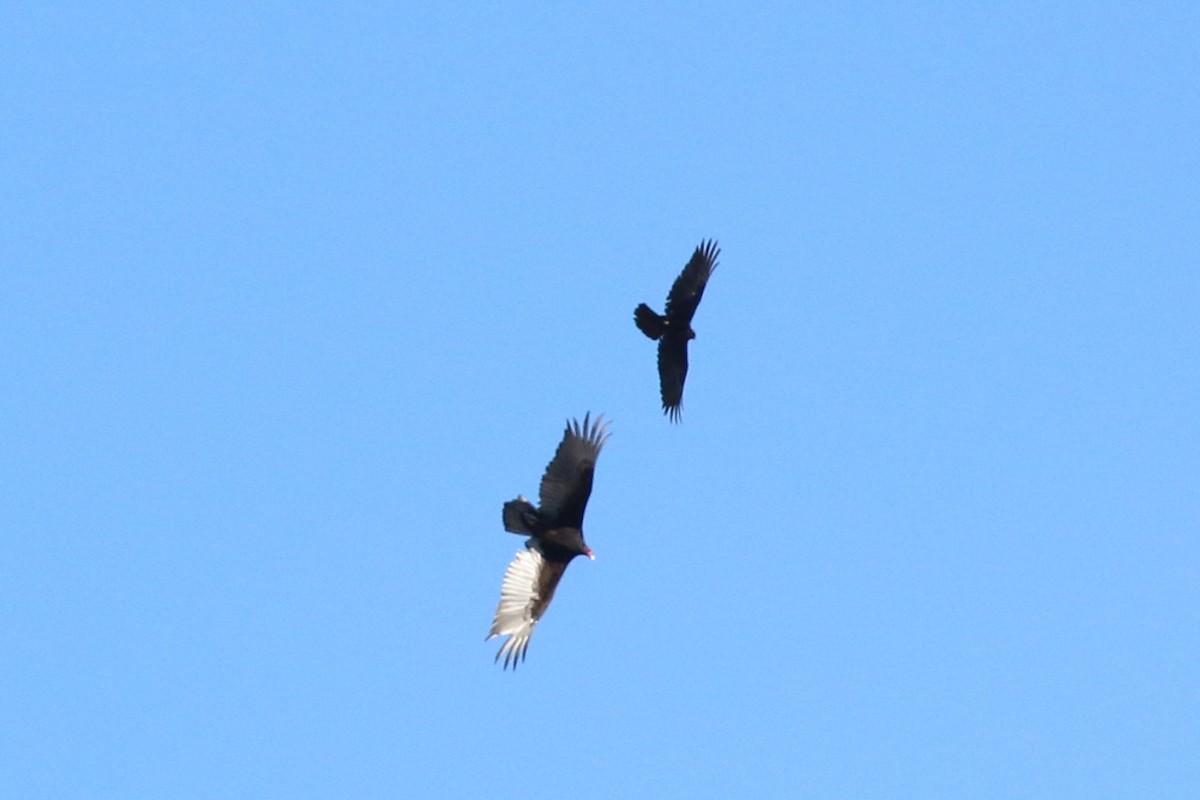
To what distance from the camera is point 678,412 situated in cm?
2977

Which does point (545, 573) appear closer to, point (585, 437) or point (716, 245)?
point (585, 437)

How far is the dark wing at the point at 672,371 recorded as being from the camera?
93.4ft

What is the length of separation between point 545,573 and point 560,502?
983 mm

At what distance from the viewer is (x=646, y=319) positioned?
28.0m

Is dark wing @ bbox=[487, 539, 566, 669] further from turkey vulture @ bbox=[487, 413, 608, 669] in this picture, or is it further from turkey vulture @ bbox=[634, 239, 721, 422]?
turkey vulture @ bbox=[634, 239, 721, 422]

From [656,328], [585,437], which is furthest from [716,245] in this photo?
[585,437]

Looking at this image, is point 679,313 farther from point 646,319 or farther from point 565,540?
point 565,540

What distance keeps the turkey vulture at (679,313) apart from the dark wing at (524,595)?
5.13 meters

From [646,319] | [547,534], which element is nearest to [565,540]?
[547,534]

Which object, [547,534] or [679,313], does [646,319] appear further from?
[547,534]

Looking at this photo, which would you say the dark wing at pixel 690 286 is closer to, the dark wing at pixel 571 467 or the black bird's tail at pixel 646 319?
the black bird's tail at pixel 646 319

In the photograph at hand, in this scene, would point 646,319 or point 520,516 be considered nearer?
point 520,516

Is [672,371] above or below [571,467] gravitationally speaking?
above

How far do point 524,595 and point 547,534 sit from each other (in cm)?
82
